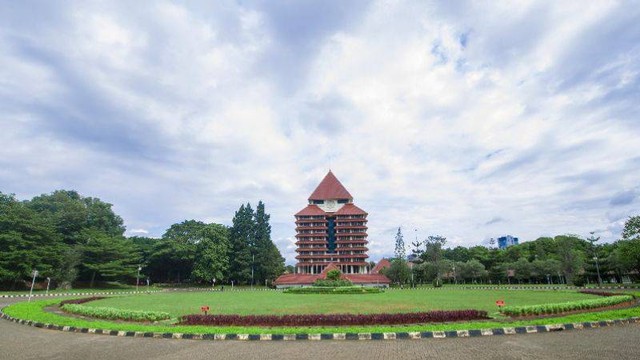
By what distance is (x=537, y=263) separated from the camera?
62625mm

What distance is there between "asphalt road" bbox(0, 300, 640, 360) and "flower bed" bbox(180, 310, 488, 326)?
3007mm

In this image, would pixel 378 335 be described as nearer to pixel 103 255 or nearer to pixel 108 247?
pixel 108 247

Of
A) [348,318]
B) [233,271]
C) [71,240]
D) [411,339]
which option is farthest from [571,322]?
[71,240]

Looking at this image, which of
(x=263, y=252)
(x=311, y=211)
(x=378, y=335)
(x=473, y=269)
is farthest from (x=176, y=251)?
(x=378, y=335)

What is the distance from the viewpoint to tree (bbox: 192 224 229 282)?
60.7 meters

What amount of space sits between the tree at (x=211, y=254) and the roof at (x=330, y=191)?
28711mm

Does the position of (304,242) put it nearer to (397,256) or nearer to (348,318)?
(397,256)

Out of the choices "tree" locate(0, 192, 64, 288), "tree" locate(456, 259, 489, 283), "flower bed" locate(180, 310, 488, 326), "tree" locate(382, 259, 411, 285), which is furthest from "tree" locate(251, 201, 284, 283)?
"flower bed" locate(180, 310, 488, 326)

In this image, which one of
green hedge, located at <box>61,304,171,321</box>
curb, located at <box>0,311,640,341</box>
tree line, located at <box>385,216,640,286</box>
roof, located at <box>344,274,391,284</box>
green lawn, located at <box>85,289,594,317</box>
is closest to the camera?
curb, located at <box>0,311,640,341</box>

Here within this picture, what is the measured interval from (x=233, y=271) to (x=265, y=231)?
31.1 feet

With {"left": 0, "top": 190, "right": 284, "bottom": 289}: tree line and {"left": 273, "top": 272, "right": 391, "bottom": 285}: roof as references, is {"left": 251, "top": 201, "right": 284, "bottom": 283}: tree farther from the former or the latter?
{"left": 273, "top": 272, "right": 391, "bottom": 285}: roof

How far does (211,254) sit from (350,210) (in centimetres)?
3470

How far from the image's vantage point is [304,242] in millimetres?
81750

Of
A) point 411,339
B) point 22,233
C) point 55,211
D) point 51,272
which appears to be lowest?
point 411,339
